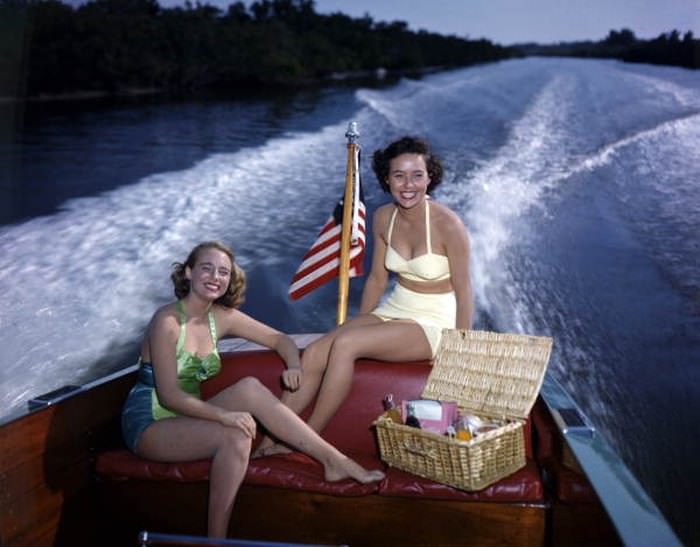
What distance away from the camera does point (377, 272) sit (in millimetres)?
2758

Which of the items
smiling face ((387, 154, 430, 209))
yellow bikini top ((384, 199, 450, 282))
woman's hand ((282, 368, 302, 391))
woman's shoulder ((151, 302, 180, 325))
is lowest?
woman's hand ((282, 368, 302, 391))

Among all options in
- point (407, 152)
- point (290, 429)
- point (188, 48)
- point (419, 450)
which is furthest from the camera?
point (188, 48)

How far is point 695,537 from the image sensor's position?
2857 millimetres

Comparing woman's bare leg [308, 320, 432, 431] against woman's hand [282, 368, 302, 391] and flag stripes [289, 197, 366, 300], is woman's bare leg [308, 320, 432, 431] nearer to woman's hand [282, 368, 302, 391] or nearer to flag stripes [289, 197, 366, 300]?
woman's hand [282, 368, 302, 391]

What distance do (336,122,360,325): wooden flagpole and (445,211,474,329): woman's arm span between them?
62 centimetres

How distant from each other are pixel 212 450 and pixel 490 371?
2.80 ft

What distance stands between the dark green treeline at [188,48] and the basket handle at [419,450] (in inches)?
421

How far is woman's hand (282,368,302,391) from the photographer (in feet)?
7.36

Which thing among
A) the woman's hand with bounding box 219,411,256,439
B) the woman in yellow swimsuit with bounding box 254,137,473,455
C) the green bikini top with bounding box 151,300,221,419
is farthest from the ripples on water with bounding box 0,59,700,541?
the woman's hand with bounding box 219,411,256,439

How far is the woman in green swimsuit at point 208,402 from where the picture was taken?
6.44ft

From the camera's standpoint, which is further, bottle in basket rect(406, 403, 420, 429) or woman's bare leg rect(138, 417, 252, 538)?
bottle in basket rect(406, 403, 420, 429)

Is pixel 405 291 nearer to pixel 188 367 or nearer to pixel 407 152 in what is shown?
pixel 407 152

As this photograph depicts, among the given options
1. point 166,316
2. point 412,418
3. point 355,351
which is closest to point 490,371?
point 412,418

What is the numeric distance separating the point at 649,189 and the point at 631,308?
7.92 feet
